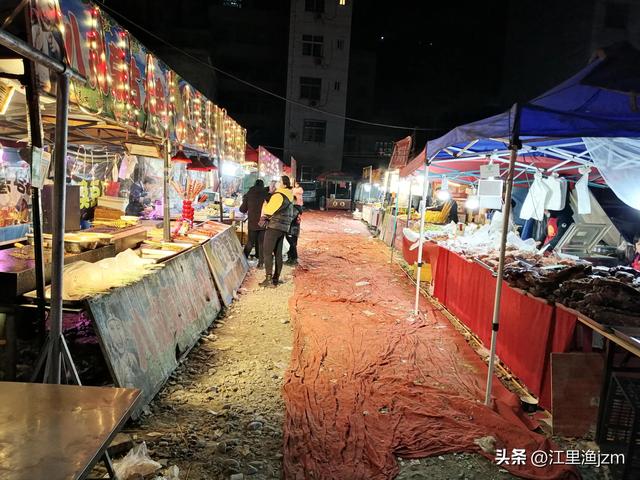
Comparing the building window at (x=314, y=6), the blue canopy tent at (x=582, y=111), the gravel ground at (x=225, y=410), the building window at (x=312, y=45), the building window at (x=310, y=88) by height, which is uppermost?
the building window at (x=314, y=6)

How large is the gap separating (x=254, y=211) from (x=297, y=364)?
618 cm

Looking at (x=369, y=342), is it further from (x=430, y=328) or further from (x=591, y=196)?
(x=591, y=196)

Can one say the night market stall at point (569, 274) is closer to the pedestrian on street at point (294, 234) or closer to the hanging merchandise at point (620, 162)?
the hanging merchandise at point (620, 162)

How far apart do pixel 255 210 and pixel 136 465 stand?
823 centimetres

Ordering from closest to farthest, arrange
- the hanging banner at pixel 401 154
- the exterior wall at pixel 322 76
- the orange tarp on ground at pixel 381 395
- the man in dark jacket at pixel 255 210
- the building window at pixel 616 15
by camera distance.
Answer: the orange tarp on ground at pixel 381 395 < the man in dark jacket at pixel 255 210 < the hanging banner at pixel 401 154 < the building window at pixel 616 15 < the exterior wall at pixel 322 76

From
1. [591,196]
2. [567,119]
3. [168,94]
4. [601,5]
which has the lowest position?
[591,196]

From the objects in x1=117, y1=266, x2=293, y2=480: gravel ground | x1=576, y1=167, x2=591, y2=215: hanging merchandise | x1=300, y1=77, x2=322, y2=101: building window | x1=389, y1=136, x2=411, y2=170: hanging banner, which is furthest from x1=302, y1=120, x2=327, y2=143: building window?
x1=117, y1=266, x2=293, y2=480: gravel ground

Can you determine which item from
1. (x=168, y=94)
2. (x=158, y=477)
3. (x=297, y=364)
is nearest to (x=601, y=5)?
(x=168, y=94)

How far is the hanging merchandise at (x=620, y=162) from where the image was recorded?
5680 mm

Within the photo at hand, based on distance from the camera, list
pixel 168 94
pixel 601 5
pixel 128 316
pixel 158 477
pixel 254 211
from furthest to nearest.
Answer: pixel 601 5 < pixel 254 211 < pixel 168 94 < pixel 128 316 < pixel 158 477

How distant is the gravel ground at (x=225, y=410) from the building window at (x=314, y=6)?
41607 mm

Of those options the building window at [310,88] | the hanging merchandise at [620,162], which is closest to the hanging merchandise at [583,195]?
the hanging merchandise at [620,162]

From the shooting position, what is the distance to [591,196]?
946 cm

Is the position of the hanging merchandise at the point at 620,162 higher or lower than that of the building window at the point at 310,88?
lower
